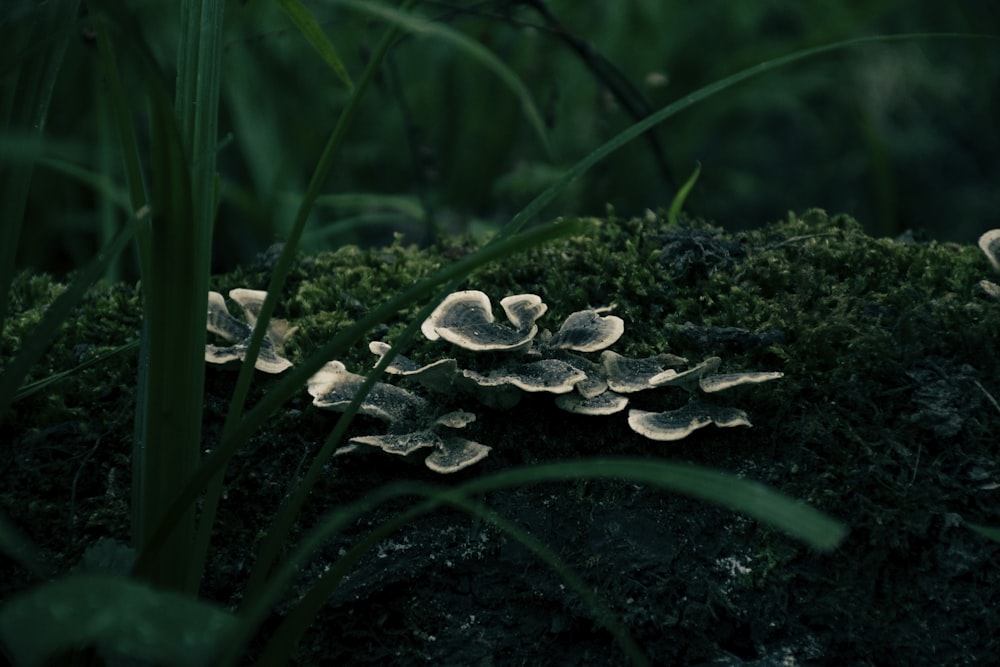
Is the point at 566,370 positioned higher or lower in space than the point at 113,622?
lower

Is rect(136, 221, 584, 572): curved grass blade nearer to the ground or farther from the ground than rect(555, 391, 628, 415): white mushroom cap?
farther from the ground

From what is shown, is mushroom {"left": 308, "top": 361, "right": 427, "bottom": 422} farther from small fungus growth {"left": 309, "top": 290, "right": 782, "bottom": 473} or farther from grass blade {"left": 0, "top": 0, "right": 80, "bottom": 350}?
grass blade {"left": 0, "top": 0, "right": 80, "bottom": 350}

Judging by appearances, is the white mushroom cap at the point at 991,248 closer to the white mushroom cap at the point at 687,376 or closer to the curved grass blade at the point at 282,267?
the white mushroom cap at the point at 687,376

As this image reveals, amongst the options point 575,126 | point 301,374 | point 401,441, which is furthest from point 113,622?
point 575,126

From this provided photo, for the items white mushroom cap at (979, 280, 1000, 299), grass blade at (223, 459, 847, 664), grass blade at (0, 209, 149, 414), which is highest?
grass blade at (0, 209, 149, 414)

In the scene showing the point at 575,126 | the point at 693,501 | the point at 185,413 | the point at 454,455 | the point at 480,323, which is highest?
the point at 185,413

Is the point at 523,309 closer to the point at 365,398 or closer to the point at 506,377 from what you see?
the point at 506,377

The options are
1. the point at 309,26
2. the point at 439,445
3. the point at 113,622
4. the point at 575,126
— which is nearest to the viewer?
the point at 113,622

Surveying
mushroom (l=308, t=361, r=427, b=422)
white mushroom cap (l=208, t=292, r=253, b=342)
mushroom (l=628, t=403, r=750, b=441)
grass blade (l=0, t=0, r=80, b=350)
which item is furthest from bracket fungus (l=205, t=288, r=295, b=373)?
mushroom (l=628, t=403, r=750, b=441)
